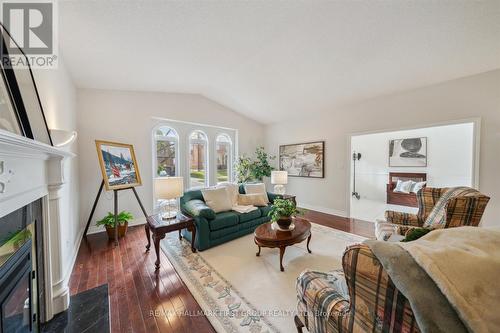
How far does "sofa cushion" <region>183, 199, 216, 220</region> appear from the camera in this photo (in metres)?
2.81

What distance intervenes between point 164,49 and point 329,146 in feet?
12.9

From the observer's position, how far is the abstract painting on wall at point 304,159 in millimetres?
4906

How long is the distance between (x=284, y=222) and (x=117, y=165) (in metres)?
2.94

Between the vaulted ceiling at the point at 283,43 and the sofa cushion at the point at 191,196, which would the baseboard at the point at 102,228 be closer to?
the sofa cushion at the point at 191,196

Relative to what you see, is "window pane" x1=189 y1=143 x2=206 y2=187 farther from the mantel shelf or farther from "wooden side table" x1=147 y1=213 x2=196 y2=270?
the mantel shelf

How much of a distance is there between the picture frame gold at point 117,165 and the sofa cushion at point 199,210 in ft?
3.88

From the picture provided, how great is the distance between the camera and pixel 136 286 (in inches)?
82.4

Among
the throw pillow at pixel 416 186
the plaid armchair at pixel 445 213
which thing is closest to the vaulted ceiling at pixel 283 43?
the plaid armchair at pixel 445 213

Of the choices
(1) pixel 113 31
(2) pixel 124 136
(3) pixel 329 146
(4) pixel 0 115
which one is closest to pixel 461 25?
(3) pixel 329 146

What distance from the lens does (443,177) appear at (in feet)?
16.3

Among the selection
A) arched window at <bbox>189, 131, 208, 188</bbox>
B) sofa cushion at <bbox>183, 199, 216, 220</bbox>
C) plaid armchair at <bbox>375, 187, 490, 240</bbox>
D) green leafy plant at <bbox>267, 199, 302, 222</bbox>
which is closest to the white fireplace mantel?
sofa cushion at <bbox>183, 199, 216, 220</bbox>

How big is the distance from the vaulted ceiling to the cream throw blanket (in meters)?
2.36

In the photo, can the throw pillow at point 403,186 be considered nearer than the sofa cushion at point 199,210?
No

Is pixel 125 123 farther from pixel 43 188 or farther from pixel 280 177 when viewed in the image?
pixel 280 177
